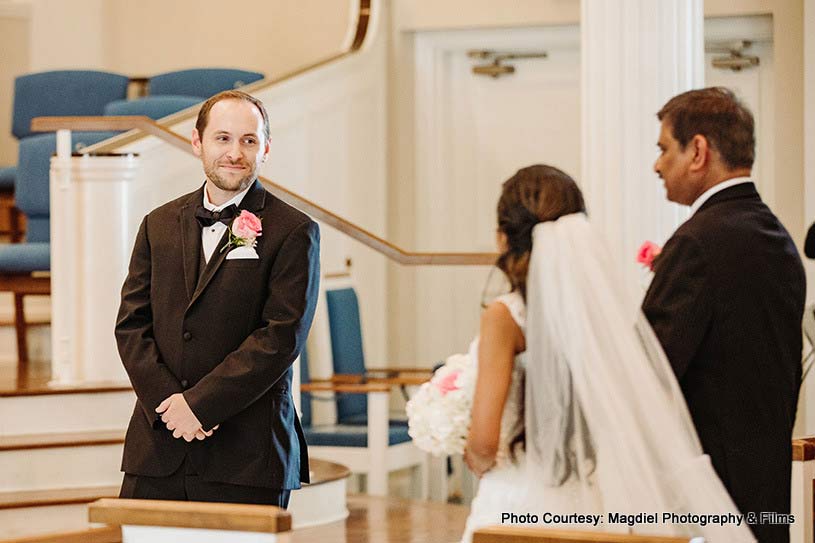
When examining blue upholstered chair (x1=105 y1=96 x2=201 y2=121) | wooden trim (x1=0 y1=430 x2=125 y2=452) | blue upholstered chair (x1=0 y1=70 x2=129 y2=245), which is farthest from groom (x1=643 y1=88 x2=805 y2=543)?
blue upholstered chair (x1=0 y1=70 x2=129 y2=245)

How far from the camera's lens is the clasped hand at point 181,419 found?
2.93 m

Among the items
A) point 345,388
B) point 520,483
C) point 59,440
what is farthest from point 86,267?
point 520,483

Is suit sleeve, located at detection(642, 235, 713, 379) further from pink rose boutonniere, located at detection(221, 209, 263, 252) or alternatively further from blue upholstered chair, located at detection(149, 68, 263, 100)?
blue upholstered chair, located at detection(149, 68, 263, 100)

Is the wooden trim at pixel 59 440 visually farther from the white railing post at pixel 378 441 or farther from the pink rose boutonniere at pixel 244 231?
the pink rose boutonniere at pixel 244 231

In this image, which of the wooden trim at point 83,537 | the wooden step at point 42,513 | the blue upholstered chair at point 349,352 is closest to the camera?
the wooden trim at point 83,537

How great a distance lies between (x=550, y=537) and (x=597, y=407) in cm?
43

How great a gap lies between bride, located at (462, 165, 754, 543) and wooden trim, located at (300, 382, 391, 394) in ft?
11.1

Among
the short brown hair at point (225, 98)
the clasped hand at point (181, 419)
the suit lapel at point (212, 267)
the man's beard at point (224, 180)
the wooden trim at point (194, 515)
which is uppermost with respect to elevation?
the short brown hair at point (225, 98)

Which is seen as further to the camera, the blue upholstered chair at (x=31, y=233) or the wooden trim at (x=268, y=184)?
the blue upholstered chair at (x=31, y=233)

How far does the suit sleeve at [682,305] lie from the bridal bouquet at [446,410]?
0.41 m

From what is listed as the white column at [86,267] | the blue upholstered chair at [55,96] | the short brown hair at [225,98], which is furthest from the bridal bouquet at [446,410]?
the blue upholstered chair at [55,96]

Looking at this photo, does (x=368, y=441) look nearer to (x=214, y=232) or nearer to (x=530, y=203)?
(x=214, y=232)

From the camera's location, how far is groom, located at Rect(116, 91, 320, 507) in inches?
117

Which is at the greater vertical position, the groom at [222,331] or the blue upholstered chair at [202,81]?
the blue upholstered chair at [202,81]
